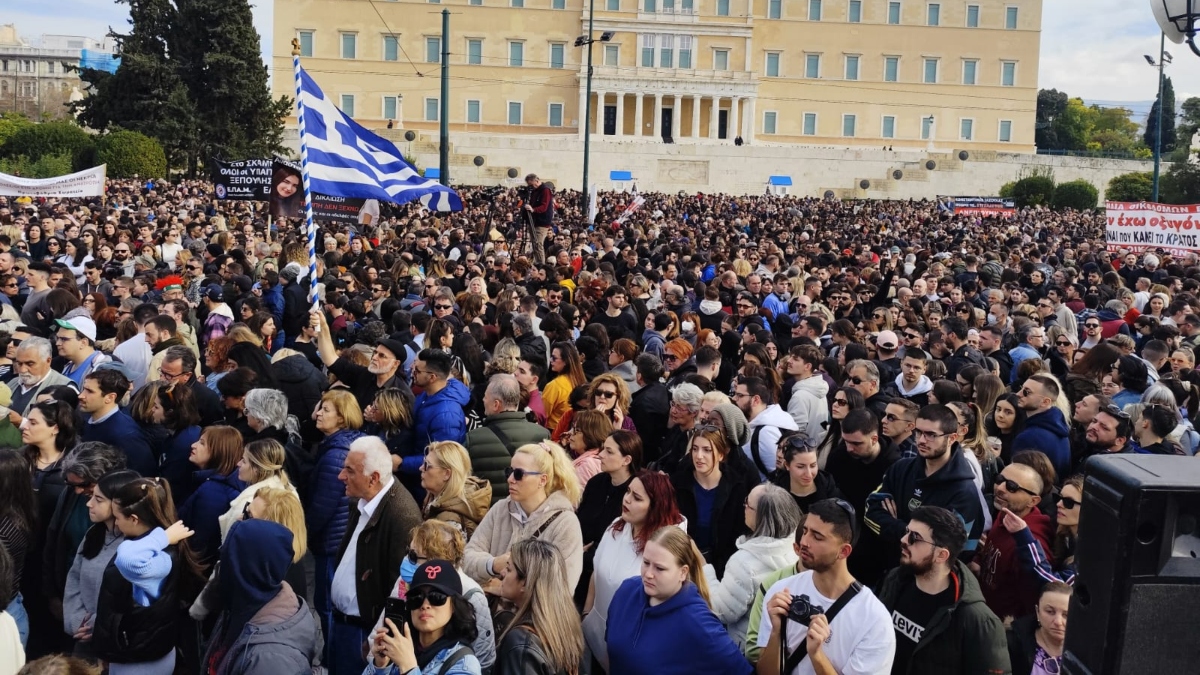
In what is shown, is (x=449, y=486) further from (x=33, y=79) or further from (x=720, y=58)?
(x=33, y=79)

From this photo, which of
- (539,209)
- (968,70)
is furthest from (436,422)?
(968,70)

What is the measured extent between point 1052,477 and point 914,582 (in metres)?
1.25

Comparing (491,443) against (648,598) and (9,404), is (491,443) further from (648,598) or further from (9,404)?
(9,404)

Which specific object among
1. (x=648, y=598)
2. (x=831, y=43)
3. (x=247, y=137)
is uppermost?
(x=831, y=43)

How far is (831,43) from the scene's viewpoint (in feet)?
217

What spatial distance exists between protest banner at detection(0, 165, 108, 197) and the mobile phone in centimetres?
1368

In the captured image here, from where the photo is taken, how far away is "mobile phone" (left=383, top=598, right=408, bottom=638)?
3338 mm

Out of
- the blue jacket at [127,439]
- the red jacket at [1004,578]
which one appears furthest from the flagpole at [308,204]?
the red jacket at [1004,578]

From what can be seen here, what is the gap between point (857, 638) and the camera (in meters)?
3.47

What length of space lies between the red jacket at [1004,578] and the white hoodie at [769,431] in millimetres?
1186

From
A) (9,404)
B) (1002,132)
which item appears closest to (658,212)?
(9,404)

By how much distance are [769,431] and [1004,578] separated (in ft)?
5.06

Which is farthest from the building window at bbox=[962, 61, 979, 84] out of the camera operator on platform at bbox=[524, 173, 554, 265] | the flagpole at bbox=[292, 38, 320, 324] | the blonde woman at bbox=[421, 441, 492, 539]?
the blonde woman at bbox=[421, 441, 492, 539]

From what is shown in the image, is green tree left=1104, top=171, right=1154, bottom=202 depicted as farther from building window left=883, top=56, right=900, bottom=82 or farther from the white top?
the white top
